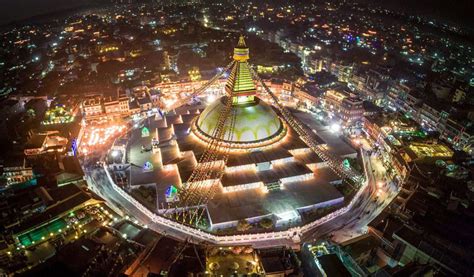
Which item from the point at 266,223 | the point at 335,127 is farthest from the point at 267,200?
the point at 335,127

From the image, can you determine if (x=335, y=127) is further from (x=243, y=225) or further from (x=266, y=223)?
(x=243, y=225)

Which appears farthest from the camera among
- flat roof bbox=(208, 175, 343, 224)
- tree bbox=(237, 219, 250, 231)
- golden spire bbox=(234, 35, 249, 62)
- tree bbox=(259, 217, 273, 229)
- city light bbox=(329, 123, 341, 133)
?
city light bbox=(329, 123, 341, 133)

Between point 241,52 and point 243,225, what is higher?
point 241,52

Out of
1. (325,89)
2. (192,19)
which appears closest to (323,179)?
(325,89)

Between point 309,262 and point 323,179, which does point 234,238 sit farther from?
point 323,179

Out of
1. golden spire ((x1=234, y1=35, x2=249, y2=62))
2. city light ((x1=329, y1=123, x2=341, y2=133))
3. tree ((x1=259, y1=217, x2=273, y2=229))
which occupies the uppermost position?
golden spire ((x1=234, y1=35, x2=249, y2=62))

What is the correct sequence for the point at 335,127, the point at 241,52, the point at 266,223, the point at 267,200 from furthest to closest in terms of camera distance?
the point at 335,127
the point at 241,52
the point at 267,200
the point at 266,223

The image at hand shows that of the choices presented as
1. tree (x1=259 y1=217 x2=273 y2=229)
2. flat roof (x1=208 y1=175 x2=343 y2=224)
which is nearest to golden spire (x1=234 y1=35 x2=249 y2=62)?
flat roof (x1=208 y1=175 x2=343 y2=224)

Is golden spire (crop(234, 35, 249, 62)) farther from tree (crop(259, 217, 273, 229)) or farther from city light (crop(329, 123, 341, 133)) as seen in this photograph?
tree (crop(259, 217, 273, 229))

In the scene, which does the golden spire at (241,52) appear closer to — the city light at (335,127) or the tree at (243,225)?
the city light at (335,127)

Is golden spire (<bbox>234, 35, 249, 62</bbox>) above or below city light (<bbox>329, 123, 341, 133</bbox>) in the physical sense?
above

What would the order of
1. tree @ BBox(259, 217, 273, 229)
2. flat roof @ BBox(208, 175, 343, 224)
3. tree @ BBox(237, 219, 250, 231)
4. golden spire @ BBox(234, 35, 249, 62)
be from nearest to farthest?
tree @ BBox(237, 219, 250, 231)
tree @ BBox(259, 217, 273, 229)
flat roof @ BBox(208, 175, 343, 224)
golden spire @ BBox(234, 35, 249, 62)
